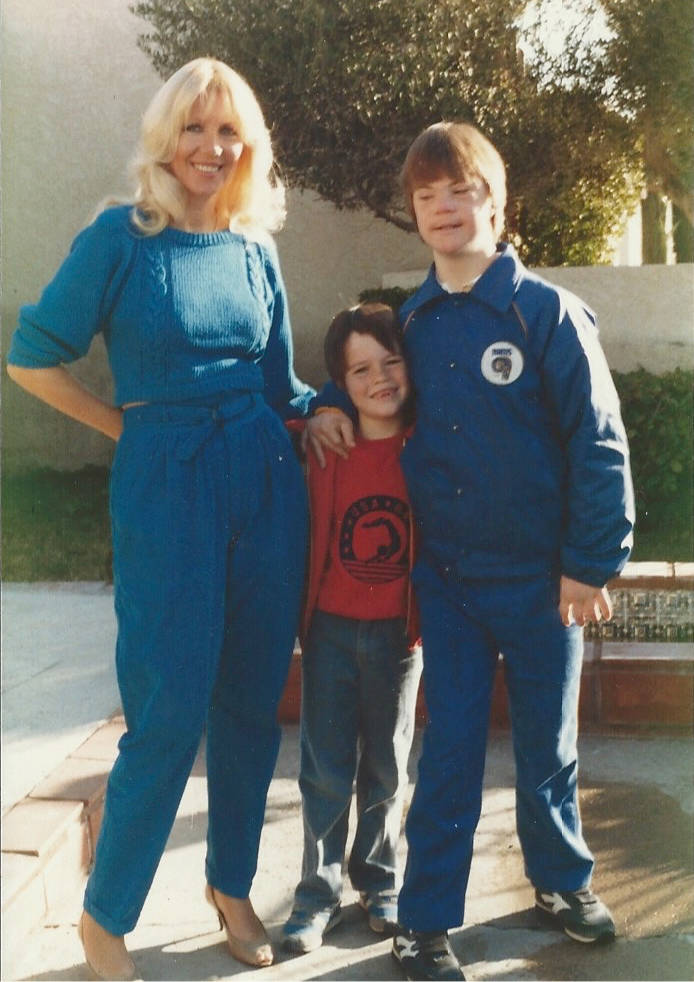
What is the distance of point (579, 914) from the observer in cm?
229

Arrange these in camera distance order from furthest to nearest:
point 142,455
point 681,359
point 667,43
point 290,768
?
point 681,359
point 667,43
point 290,768
point 142,455

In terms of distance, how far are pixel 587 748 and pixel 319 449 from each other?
154 cm

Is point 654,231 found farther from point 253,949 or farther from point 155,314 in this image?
point 253,949

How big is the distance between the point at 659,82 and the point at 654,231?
205 centimetres

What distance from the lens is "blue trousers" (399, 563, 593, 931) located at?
7.15ft

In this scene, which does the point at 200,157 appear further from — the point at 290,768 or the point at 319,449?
the point at 290,768

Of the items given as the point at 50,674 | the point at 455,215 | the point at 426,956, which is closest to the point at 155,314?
the point at 455,215

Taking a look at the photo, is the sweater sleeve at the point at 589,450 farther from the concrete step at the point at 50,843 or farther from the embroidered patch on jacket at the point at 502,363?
the concrete step at the point at 50,843

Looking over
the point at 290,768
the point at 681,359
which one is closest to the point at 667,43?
the point at 681,359

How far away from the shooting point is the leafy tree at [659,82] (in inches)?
190

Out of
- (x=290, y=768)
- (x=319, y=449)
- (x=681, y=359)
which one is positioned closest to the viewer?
(x=319, y=449)

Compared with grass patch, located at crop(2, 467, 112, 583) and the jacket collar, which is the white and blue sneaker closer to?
the jacket collar

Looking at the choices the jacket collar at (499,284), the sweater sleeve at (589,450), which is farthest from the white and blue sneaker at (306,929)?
the jacket collar at (499,284)

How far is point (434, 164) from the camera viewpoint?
213cm
